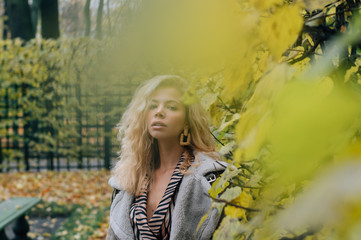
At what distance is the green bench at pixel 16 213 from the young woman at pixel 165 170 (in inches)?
88.9

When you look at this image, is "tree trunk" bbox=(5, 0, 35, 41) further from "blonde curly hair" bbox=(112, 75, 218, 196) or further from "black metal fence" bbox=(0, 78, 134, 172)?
"blonde curly hair" bbox=(112, 75, 218, 196)

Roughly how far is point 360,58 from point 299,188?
0.29 meters

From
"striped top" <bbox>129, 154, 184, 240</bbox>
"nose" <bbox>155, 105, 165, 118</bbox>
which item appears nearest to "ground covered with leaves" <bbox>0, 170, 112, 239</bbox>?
"striped top" <bbox>129, 154, 184, 240</bbox>

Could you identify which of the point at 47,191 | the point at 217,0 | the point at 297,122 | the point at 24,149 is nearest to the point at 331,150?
the point at 297,122

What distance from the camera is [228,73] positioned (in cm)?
53

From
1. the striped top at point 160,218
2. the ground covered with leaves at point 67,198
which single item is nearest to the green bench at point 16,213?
the ground covered with leaves at point 67,198

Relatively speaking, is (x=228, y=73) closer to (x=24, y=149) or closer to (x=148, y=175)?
(x=148, y=175)

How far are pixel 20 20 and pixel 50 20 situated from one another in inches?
28.2

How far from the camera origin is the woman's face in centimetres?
203

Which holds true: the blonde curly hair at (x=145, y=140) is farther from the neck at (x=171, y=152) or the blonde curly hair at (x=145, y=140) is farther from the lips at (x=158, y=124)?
the lips at (x=158, y=124)

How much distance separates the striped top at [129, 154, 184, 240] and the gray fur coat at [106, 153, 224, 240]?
0.17 ft

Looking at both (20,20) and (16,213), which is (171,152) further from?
(20,20)

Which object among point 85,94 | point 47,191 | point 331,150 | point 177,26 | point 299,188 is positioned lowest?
point 47,191

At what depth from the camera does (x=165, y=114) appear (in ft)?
6.64
